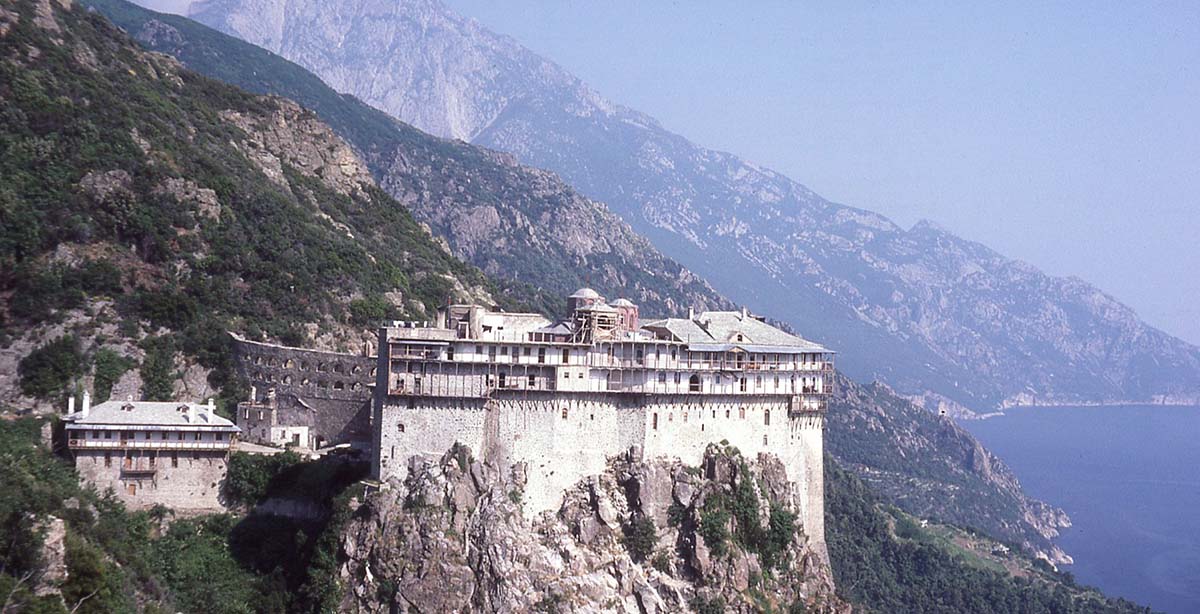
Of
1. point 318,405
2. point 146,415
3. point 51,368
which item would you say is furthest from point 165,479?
point 51,368

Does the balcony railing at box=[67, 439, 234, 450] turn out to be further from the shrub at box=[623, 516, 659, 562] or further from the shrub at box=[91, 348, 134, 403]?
the shrub at box=[623, 516, 659, 562]

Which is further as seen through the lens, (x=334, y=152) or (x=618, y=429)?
(x=334, y=152)

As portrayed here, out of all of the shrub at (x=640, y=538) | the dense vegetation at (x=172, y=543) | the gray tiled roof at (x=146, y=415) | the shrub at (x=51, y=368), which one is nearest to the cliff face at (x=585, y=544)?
the shrub at (x=640, y=538)

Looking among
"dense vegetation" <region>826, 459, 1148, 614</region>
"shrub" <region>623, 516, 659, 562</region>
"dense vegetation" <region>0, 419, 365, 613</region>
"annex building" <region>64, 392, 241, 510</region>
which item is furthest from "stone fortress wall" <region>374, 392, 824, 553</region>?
"dense vegetation" <region>826, 459, 1148, 614</region>

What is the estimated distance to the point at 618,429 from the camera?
7556cm

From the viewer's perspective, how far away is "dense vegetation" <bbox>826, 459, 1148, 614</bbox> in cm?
14525

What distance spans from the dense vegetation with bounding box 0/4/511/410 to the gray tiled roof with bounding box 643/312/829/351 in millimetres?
32776

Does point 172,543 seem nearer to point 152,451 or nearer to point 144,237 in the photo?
point 152,451

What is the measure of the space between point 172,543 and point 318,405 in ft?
47.7

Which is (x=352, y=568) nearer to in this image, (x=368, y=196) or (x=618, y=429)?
(x=618, y=429)

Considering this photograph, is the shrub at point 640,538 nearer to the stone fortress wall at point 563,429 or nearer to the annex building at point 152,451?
the stone fortress wall at point 563,429

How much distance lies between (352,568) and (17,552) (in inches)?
677

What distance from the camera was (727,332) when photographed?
3209 inches

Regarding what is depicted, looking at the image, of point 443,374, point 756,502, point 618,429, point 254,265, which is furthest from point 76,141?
point 756,502
